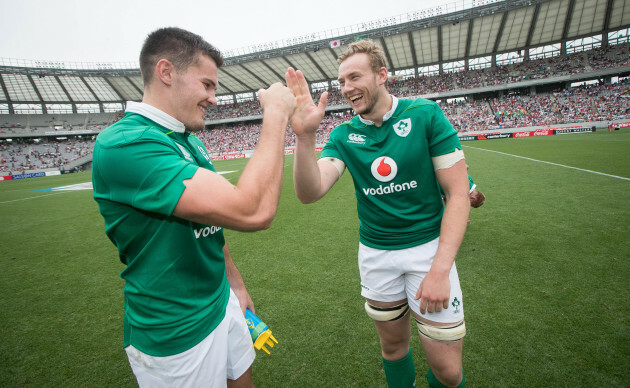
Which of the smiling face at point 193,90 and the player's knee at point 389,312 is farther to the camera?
the player's knee at point 389,312

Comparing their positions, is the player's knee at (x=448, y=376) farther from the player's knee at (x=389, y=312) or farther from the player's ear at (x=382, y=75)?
the player's ear at (x=382, y=75)

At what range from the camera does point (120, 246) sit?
55.8 inches

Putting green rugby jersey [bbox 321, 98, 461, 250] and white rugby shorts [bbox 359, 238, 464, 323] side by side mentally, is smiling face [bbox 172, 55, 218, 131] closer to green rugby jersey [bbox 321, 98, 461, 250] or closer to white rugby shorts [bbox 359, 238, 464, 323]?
green rugby jersey [bbox 321, 98, 461, 250]

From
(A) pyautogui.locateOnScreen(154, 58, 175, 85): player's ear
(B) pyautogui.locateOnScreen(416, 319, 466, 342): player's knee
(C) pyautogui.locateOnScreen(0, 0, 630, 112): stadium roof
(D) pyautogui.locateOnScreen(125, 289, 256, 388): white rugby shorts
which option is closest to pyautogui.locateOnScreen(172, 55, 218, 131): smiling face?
(A) pyautogui.locateOnScreen(154, 58, 175, 85): player's ear

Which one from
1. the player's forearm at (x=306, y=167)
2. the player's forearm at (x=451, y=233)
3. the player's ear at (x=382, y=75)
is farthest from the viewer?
the player's ear at (x=382, y=75)

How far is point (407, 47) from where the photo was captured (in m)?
38.9

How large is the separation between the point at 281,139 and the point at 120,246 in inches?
37.2

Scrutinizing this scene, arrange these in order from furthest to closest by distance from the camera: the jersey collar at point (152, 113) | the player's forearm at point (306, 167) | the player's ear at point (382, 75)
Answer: the player's ear at point (382, 75)
the player's forearm at point (306, 167)
the jersey collar at point (152, 113)

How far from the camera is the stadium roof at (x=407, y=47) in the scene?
31.8m

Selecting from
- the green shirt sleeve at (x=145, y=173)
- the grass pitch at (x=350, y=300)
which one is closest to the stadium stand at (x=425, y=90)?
the grass pitch at (x=350, y=300)

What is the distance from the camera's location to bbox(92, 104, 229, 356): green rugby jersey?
1145 millimetres

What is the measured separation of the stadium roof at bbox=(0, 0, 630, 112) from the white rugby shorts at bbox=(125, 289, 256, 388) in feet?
111

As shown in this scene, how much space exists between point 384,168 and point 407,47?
43417 millimetres

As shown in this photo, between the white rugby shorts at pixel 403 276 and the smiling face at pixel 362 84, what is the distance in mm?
1019
